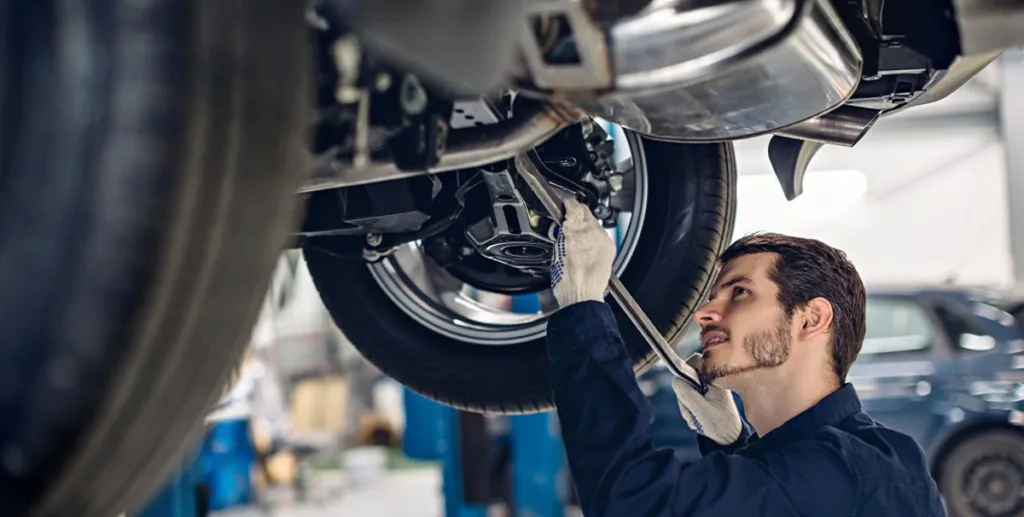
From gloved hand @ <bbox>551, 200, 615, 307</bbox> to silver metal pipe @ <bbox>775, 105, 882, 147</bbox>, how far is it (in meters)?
0.29

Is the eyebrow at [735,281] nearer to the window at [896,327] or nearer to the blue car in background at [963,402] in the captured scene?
the blue car in background at [963,402]

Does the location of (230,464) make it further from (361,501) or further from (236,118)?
(236,118)

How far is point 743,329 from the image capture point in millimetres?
1368

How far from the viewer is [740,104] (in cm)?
105

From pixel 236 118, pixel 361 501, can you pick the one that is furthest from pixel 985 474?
pixel 236 118

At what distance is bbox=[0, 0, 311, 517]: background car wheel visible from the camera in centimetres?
62

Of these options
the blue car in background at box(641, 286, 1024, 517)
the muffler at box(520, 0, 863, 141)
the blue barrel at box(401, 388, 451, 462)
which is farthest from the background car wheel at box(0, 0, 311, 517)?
the blue car in background at box(641, 286, 1024, 517)

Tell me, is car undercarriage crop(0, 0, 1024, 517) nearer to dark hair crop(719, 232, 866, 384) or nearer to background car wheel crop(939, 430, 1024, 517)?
dark hair crop(719, 232, 866, 384)

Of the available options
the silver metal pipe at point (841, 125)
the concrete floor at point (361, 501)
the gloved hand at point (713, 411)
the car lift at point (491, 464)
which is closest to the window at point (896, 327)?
the car lift at point (491, 464)

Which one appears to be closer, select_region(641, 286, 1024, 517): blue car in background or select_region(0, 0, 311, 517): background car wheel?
select_region(0, 0, 311, 517): background car wheel

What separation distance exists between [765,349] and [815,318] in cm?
9

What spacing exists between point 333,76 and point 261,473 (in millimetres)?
5015

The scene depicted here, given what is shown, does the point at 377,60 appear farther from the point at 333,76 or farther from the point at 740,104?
the point at 740,104

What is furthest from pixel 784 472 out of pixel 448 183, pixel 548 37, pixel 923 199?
pixel 923 199
